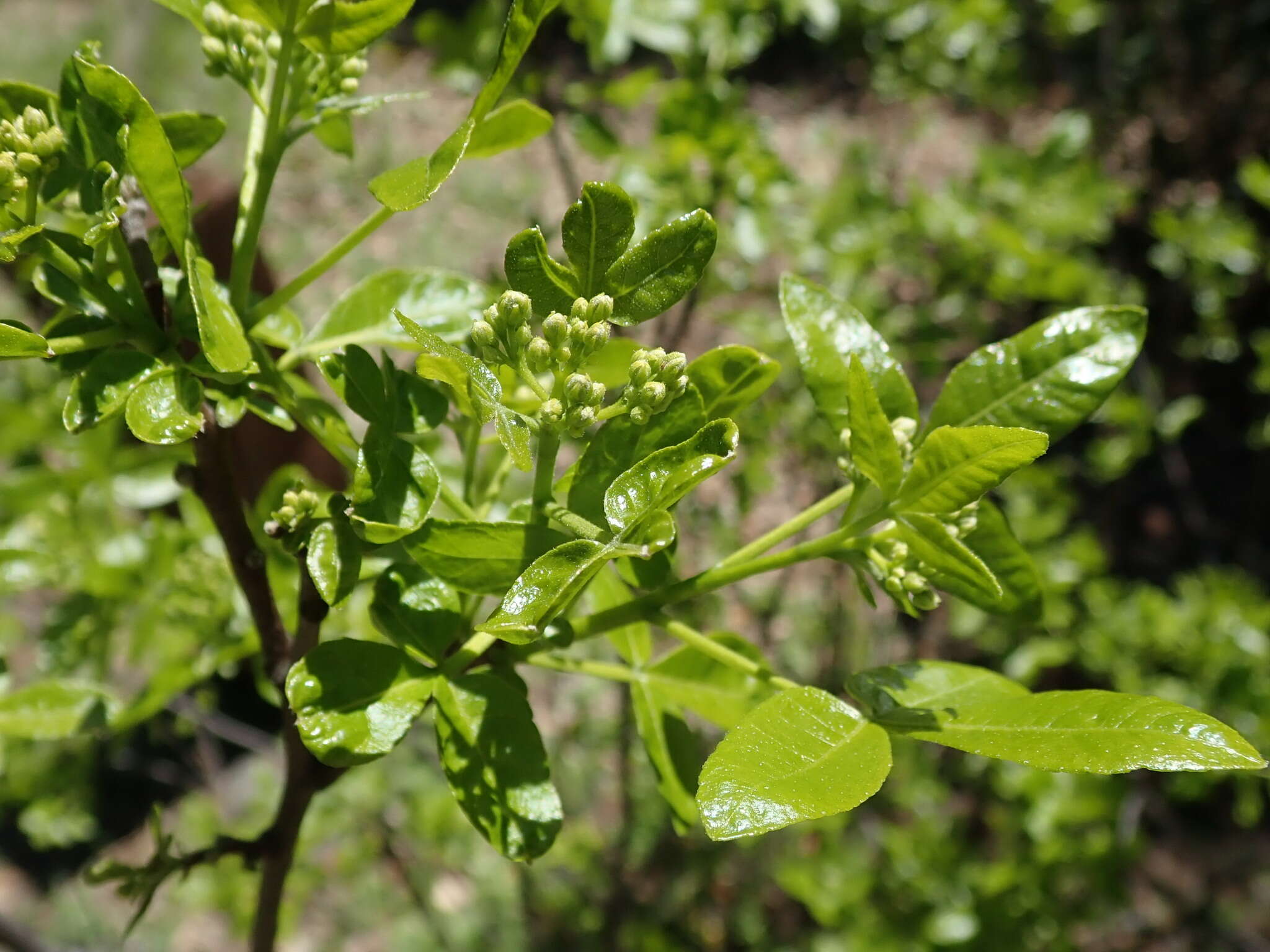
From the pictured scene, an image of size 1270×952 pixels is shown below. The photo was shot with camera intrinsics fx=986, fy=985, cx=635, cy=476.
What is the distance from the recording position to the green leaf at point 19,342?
0.63 meters

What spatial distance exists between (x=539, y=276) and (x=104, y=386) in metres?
0.33

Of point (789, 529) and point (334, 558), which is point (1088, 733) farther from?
point (334, 558)

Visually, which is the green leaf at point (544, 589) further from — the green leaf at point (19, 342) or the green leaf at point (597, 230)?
the green leaf at point (19, 342)

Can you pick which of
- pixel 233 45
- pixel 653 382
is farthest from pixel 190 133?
pixel 653 382

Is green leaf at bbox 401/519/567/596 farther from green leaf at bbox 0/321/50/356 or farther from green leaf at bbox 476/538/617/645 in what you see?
green leaf at bbox 0/321/50/356

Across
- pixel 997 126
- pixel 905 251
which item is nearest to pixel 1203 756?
pixel 905 251

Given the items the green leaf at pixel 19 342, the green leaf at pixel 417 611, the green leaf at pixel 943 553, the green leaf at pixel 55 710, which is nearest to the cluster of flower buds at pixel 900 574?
the green leaf at pixel 943 553

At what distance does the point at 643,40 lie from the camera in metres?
1.96

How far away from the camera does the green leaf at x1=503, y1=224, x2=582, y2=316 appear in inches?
26.1

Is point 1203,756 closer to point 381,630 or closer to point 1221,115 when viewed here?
point 381,630

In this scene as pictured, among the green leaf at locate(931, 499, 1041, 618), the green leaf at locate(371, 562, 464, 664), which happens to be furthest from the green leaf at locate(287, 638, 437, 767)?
the green leaf at locate(931, 499, 1041, 618)

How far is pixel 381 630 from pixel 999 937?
84.7 inches

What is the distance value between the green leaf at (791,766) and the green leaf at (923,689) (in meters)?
0.03

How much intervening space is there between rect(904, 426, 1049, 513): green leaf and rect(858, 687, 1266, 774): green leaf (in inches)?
6.2
